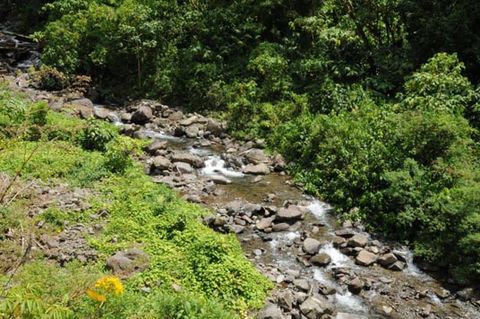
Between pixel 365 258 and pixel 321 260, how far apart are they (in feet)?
3.60

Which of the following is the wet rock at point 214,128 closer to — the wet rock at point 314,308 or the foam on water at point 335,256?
the foam on water at point 335,256

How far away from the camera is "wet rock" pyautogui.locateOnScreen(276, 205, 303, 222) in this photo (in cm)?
1358

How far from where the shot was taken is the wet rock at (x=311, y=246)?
40.4 ft

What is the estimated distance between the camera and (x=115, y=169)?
14.4 metres

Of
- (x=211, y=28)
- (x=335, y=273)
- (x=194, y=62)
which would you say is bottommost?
(x=335, y=273)

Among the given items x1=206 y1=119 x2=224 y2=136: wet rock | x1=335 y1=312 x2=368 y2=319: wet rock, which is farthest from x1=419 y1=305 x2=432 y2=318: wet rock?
x1=206 y1=119 x2=224 y2=136: wet rock

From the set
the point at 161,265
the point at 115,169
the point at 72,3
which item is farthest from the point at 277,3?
the point at 161,265

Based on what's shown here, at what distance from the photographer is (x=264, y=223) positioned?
44.0 feet

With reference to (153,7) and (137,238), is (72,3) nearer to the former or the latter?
(153,7)

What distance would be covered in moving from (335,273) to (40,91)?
50.5 ft

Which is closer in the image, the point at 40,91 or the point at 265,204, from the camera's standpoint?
the point at 265,204

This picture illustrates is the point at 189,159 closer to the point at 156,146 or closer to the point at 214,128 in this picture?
the point at 156,146

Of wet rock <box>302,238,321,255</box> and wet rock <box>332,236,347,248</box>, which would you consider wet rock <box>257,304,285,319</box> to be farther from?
wet rock <box>332,236,347,248</box>

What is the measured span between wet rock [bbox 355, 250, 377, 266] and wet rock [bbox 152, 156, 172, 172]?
6.67 meters
